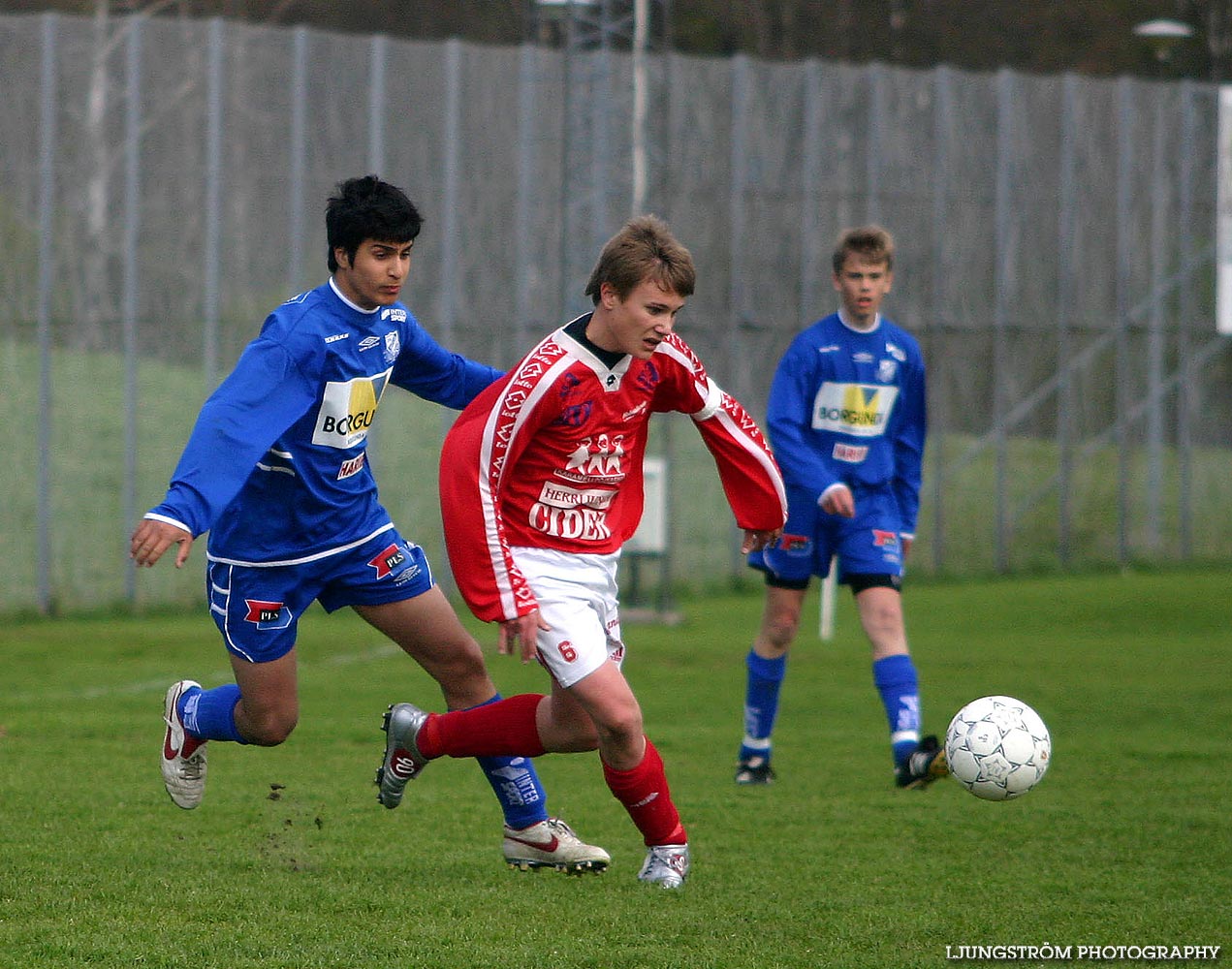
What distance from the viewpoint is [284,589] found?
5.08 m

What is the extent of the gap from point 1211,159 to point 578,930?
1644cm

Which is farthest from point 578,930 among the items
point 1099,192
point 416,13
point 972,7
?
point 972,7

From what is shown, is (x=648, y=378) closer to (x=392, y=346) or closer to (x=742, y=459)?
(x=742, y=459)

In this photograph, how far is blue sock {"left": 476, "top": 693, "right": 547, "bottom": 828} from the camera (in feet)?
16.9

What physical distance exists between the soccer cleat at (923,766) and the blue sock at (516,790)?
5.09ft

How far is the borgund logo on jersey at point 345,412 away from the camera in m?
4.92

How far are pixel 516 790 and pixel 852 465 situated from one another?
7.40ft

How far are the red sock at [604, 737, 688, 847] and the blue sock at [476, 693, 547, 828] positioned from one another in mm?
375

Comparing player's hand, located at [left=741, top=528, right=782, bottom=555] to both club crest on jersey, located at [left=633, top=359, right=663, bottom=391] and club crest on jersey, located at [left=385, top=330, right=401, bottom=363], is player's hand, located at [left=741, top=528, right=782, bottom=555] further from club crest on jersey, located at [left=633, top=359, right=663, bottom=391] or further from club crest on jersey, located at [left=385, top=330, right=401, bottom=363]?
club crest on jersey, located at [left=385, top=330, right=401, bottom=363]

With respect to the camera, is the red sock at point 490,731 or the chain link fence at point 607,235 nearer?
the red sock at point 490,731

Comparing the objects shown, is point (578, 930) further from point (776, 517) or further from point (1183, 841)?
point (1183, 841)

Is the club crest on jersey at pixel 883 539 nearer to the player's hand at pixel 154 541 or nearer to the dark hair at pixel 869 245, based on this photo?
the dark hair at pixel 869 245

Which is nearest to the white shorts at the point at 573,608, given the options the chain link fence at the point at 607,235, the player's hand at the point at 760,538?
the player's hand at the point at 760,538

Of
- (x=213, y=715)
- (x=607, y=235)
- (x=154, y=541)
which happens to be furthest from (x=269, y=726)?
(x=607, y=235)
